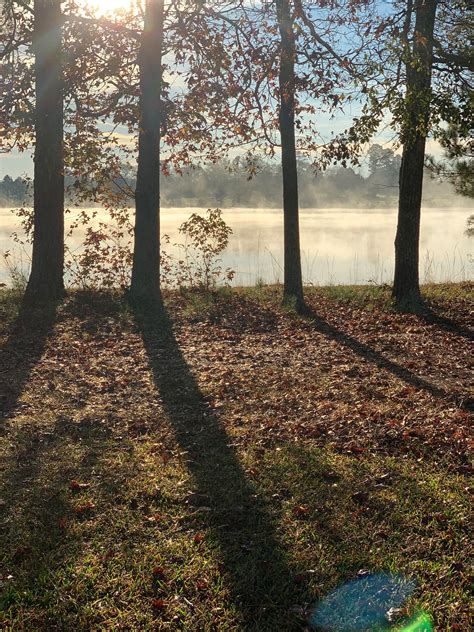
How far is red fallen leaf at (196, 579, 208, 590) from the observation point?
3.88 meters

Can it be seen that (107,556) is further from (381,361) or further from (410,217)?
(410,217)

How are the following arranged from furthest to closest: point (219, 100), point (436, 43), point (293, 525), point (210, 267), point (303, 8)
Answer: point (210, 267) < point (219, 100) < point (303, 8) < point (436, 43) < point (293, 525)

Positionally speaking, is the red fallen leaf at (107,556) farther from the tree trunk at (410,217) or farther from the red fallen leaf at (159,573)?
the tree trunk at (410,217)

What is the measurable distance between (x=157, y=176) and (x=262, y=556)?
10.2 metres

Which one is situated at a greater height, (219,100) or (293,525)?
(219,100)

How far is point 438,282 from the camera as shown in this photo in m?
17.0

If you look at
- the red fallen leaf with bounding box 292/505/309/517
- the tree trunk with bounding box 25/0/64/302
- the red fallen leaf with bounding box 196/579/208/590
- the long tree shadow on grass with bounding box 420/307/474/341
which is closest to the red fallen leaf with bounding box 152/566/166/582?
the red fallen leaf with bounding box 196/579/208/590

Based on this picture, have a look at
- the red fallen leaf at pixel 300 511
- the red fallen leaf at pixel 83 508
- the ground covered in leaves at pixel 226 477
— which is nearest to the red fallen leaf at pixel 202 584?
the ground covered in leaves at pixel 226 477

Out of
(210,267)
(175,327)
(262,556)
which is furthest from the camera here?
(210,267)

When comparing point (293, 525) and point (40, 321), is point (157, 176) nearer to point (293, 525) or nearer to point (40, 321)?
point (40, 321)

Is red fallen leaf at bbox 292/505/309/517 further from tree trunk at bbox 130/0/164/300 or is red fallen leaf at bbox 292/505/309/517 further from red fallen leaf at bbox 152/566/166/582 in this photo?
tree trunk at bbox 130/0/164/300

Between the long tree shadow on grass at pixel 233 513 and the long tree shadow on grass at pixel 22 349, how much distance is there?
178 cm

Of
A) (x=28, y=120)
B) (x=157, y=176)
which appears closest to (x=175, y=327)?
(x=157, y=176)

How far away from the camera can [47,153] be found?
1317cm
